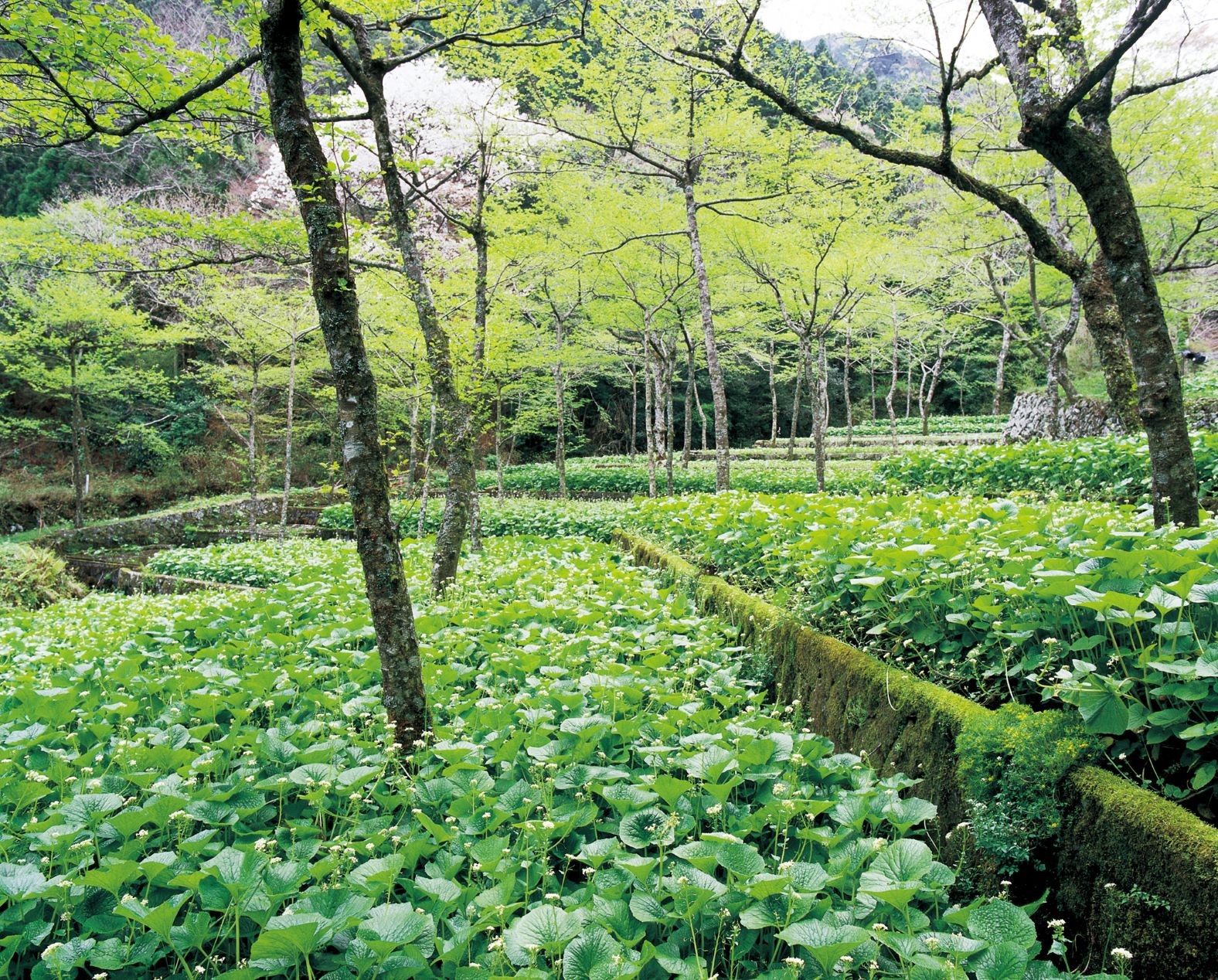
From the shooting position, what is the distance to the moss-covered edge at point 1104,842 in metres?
1.70

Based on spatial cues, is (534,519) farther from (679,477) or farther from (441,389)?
(441,389)

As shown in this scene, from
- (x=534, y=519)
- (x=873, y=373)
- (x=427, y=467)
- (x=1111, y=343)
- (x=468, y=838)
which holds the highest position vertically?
(x=873, y=373)

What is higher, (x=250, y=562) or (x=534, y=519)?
(x=534, y=519)

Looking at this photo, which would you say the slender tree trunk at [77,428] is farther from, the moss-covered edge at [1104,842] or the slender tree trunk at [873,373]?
the slender tree trunk at [873,373]

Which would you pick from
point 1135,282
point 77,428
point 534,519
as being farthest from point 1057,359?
point 77,428

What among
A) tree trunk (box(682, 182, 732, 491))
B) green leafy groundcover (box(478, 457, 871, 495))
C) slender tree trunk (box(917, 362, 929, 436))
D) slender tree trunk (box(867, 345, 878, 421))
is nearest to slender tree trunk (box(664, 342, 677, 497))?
green leafy groundcover (box(478, 457, 871, 495))

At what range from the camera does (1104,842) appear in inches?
76.5

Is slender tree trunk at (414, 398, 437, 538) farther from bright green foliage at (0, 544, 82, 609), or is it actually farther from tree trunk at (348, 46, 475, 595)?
bright green foliage at (0, 544, 82, 609)

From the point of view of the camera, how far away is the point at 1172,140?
12703 mm

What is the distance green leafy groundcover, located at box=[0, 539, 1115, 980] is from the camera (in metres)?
1.60

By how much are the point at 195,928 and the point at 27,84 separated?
15.5ft

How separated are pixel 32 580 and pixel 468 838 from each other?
14.1 meters

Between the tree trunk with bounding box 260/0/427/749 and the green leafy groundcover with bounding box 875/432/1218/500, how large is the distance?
674cm

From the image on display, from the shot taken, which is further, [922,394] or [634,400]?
[922,394]
